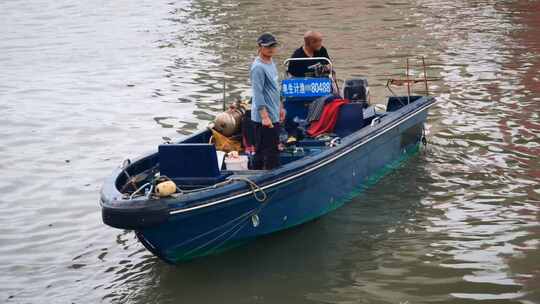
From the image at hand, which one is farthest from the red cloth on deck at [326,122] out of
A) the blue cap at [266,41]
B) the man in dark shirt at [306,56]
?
the blue cap at [266,41]

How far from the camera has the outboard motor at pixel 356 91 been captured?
13016 millimetres

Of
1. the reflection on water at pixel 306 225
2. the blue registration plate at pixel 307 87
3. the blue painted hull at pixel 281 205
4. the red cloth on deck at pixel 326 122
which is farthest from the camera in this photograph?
the blue registration plate at pixel 307 87

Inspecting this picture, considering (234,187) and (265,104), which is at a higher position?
(265,104)

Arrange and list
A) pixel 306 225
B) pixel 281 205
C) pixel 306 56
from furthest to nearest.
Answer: pixel 306 56 → pixel 306 225 → pixel 281 205

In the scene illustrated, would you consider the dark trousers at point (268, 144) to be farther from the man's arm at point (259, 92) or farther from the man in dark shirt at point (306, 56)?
the man in dark shirt at point (306, 56)

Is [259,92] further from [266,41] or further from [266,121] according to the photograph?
[266,41]

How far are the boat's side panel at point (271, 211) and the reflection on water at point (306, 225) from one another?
12.7 inches

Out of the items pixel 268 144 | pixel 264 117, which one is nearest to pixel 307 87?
pixel 268 144

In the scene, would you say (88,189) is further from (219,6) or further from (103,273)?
(219,6)

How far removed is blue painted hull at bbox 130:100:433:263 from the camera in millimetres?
8508

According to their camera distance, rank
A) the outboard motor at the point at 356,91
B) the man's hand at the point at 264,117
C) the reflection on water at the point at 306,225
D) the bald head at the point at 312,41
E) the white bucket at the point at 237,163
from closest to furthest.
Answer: the reflection on water at the point at 306,225 < the man's hand at the point at 264,117 < the white bucket at the point at 237,163 < the bald head at the point at 312,41 < the outboard motor at the point at 356,91

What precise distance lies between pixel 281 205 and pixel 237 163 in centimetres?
88

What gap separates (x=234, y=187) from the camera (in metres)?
8.66

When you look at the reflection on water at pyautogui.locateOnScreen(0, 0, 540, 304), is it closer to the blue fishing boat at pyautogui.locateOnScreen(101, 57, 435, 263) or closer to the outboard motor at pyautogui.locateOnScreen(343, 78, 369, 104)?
the blue fishing boat at pyautogui.locateOnScreen(101, 57, 435, 263)
